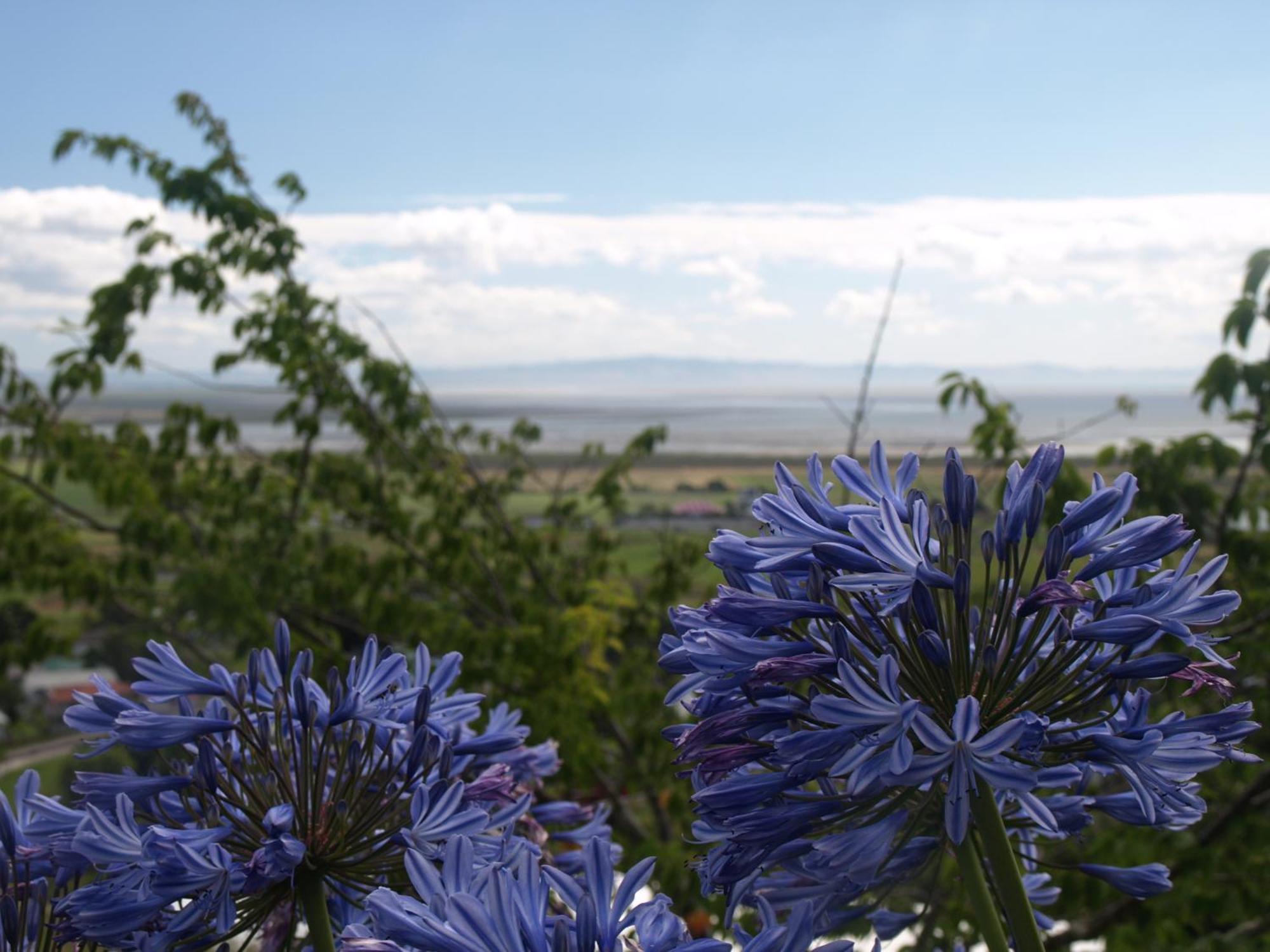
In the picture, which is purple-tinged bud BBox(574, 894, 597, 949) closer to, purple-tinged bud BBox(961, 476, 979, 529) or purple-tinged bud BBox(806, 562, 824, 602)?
purple-tinged bud BBox(806, 562, 824, 602)

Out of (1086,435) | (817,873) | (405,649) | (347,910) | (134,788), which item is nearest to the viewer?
(817,873)

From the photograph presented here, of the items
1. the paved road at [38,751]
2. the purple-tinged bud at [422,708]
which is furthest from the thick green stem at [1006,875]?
the paved road at [38,751]

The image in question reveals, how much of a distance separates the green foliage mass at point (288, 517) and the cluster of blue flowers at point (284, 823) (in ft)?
14.7

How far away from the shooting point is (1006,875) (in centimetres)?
123

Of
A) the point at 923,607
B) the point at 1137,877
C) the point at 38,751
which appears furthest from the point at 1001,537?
the point at 38,751

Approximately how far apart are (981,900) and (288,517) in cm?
648

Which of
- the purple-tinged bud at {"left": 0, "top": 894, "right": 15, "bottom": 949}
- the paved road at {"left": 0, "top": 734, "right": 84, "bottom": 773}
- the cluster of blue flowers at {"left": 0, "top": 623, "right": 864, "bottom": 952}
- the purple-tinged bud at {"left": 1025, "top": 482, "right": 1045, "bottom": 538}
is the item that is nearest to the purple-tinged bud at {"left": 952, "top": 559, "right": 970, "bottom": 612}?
the purple-tinged bud at {"left": 1025, "top": 482, "right": 1045, "bottom": 538}

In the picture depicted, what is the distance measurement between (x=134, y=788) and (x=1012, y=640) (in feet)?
3.79

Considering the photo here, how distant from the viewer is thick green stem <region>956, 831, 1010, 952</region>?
1249 millimetres

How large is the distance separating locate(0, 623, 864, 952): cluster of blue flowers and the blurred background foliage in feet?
12.5

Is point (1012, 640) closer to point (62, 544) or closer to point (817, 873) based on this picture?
point (817, 873)

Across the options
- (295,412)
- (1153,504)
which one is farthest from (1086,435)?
(295,412)

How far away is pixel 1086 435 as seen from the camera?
8703 mm

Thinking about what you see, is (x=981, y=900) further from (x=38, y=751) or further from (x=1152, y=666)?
(x=38, y=751)
